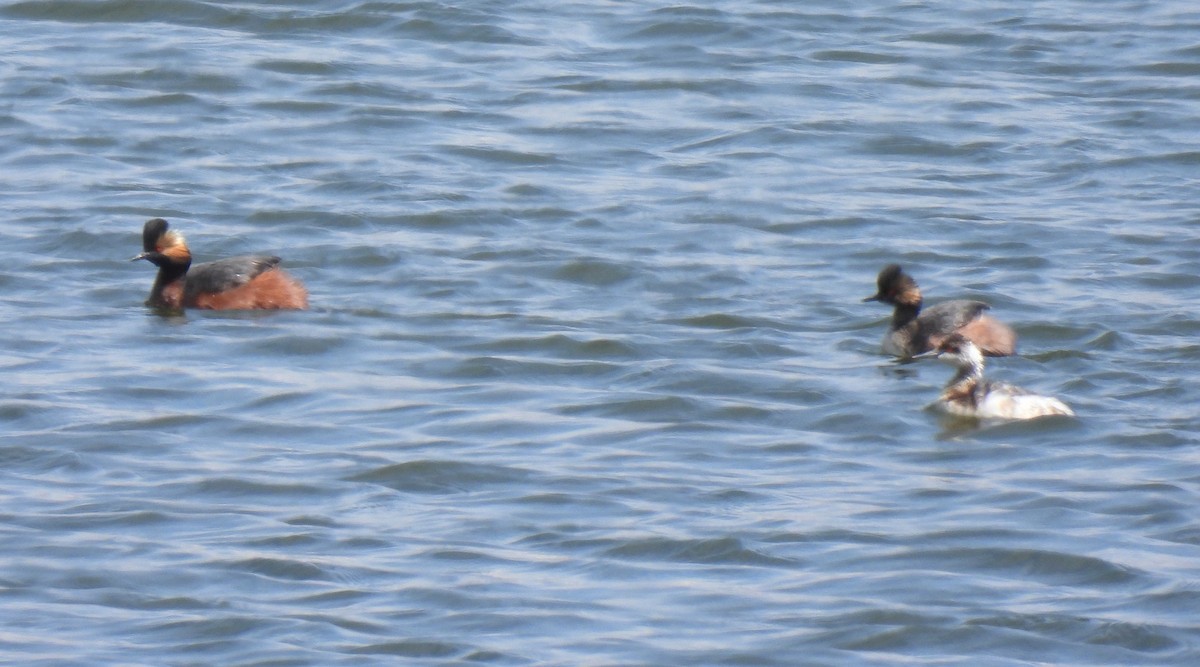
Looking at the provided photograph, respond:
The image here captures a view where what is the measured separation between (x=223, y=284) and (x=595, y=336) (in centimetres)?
227

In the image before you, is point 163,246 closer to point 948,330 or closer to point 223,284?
point 223,284

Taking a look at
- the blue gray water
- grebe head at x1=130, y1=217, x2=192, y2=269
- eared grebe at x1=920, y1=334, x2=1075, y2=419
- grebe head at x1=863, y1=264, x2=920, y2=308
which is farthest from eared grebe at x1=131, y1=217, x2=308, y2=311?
eared grebe at x1=920, y1=334, x2=1075, y2=419

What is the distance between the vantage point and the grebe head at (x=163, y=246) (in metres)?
13.3

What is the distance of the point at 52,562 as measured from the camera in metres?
A: 8.40

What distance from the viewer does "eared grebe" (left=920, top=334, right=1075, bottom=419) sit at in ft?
34.9

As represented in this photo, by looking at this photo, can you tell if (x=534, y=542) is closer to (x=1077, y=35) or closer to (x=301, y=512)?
(x=301, y=512)

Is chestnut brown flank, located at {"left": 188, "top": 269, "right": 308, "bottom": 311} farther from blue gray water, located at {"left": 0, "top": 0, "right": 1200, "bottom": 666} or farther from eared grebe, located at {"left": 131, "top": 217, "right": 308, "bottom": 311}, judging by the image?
blue gray water, located at {"left": 0, "top": 0, "right": 1200, "bottom": 666}

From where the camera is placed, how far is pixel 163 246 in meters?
13.4

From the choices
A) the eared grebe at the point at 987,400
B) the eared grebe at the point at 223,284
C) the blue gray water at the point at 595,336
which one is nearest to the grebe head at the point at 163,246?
the eared grebe at the point at 223,284

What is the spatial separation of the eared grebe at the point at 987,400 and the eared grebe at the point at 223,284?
3.86 meters

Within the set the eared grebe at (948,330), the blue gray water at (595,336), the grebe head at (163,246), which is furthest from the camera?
the grebe head at (163,246)

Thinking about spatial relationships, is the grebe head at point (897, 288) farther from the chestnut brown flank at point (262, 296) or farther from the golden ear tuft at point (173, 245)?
the golden ear tuft at point (173, 245)

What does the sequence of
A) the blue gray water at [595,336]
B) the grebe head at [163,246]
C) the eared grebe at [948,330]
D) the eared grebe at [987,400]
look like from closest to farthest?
1. the blue gray water at [595,336]
2. the eared grebe at [987,400]
3. the eared grebe at [948,330]
4. the grebe head at [163,246]

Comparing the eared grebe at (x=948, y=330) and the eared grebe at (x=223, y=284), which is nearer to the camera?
the eared grebe at (x=948, y=330)
